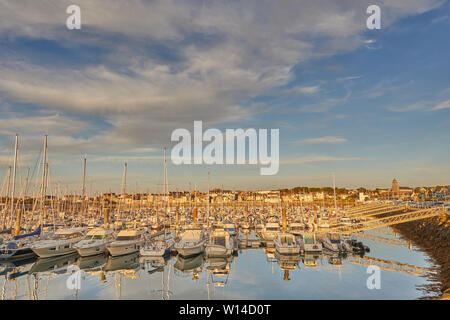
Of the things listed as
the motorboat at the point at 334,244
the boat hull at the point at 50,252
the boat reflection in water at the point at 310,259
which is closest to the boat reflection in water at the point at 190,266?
the boat reflection in water at the point at 310,259

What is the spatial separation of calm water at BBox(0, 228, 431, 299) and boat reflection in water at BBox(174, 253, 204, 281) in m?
0.06

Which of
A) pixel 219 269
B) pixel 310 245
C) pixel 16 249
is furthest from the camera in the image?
pixel 310 245

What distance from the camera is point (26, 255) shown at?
112 feet

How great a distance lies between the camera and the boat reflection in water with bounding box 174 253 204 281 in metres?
27.7

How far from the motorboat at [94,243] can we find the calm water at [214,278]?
0.78 m

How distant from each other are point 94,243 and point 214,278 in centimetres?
1686

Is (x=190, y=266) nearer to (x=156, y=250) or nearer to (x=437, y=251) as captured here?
(x=156, y=250)

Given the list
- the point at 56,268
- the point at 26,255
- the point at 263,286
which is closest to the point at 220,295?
the point at 263,286

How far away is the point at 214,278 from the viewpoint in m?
25.8

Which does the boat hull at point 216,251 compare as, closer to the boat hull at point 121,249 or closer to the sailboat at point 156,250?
the sailboat at point 156,250

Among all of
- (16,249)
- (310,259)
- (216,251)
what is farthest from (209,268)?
Result: (16,249)

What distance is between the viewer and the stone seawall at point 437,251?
810 inches

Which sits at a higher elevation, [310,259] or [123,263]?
[310,259]
